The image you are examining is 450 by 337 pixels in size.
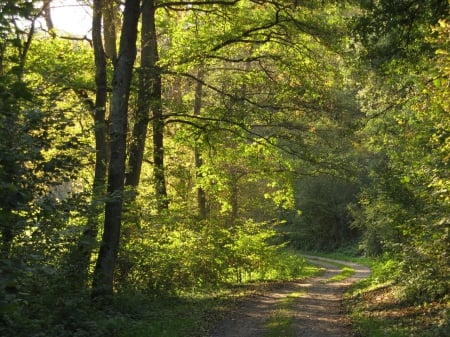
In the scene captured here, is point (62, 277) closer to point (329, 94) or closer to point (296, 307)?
point (296, 307)

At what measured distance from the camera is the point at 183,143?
17906 millimetres

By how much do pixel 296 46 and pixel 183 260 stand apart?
7930mm

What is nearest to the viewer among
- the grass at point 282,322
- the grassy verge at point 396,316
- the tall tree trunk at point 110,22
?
the grassy verge at point 396,316

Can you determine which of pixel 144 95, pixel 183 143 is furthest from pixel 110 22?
pixel 183 143

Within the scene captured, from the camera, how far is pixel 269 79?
16.9m

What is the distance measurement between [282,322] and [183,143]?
8.58 m

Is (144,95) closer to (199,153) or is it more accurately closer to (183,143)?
(183,143)

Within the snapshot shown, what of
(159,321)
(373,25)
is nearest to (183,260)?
(159,321)

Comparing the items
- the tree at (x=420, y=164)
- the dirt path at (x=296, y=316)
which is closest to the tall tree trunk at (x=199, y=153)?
the dirt path at (x=296, y=316)

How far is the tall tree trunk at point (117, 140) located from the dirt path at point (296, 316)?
9.65ft

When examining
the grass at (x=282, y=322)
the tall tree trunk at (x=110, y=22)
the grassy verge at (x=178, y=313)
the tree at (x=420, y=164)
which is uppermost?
the tall tree trunk at (x=110, y=22)

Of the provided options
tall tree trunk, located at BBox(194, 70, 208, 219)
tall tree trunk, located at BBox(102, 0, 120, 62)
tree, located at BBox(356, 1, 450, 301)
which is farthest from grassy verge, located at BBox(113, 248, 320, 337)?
tall tree trunk, located at BBox(102, 0, 120, 62)

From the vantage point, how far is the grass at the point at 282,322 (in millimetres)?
10008

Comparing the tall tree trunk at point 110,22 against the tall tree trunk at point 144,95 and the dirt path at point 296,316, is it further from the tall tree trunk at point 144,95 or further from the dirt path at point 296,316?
the dirt path at point 296,316
